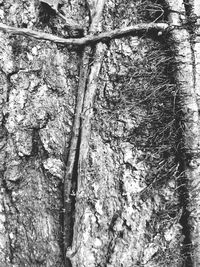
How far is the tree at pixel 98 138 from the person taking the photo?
1.11 meters

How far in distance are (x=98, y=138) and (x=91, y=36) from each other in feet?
1.05

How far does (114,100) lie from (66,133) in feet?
0.61

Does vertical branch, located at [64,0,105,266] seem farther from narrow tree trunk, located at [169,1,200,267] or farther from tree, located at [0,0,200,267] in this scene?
narrow tree trunk, located at [169,1,200,267]

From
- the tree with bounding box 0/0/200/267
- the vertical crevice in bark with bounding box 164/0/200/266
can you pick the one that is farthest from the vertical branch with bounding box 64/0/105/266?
the vertical crevice in bark with bounding box 164/0/200/266

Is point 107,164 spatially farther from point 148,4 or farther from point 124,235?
point 148,4

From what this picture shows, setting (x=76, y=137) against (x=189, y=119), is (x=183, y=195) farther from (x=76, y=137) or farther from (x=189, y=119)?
(x=76, y=137)

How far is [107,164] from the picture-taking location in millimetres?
1146

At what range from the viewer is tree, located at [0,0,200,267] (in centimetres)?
111

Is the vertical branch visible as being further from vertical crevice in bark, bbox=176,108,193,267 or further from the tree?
vertical crevice in bark, bbox=176,108,193,267

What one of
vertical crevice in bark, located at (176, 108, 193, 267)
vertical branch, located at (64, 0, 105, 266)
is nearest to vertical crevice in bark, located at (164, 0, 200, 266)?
vertical crevice in bark, located at (176, 108, 193, 267)

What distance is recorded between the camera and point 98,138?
3.79 ft

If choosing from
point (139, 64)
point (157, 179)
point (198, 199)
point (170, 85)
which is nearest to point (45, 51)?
point (139, 64)

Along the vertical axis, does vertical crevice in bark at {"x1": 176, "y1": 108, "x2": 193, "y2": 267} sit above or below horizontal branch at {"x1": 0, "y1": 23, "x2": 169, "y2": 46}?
below

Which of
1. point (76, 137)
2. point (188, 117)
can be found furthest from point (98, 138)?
point (188, 117)
